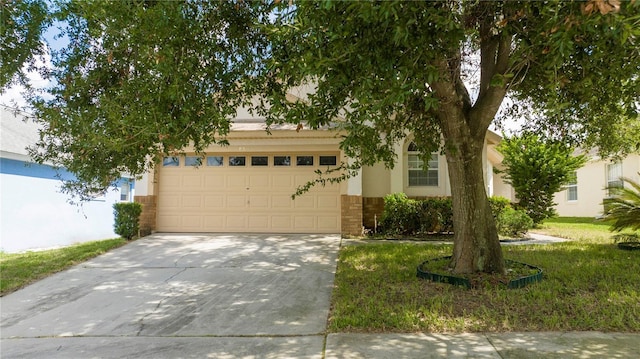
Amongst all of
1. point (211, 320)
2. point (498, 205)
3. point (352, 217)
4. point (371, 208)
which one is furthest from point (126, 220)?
point (498, 205)

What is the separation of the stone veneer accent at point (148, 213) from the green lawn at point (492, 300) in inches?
267

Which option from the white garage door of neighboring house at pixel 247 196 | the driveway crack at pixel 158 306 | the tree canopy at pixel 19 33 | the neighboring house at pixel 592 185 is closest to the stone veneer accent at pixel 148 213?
the white garage door of neighboring house at pixel 247 196

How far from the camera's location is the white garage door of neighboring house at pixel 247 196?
1191cm

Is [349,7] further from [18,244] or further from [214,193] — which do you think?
[18,244]

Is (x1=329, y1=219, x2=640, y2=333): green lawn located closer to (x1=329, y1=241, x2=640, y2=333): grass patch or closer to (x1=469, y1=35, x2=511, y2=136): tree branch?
(x1=329, y1=241, x2=640, y2=333): grass patch

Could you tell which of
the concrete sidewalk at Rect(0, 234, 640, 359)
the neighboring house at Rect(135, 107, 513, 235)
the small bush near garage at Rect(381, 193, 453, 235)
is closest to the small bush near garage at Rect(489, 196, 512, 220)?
the small bush near garage at Rect(381, 193, 453, 235)

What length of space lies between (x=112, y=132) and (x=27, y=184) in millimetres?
9847

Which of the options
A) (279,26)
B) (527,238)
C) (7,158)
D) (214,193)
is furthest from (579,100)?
(7,158)

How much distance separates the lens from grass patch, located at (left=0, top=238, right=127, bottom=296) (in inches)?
278

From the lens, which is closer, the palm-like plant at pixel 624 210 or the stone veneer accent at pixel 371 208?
the palm-like plant at pixel 624 210

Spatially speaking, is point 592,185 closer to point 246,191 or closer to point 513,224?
point 513,224

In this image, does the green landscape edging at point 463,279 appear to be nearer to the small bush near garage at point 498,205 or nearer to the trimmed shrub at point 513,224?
the trimmed shrub at point 513,224

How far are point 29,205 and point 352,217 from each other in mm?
10071

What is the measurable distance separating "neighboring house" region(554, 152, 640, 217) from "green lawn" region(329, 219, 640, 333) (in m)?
11.2
